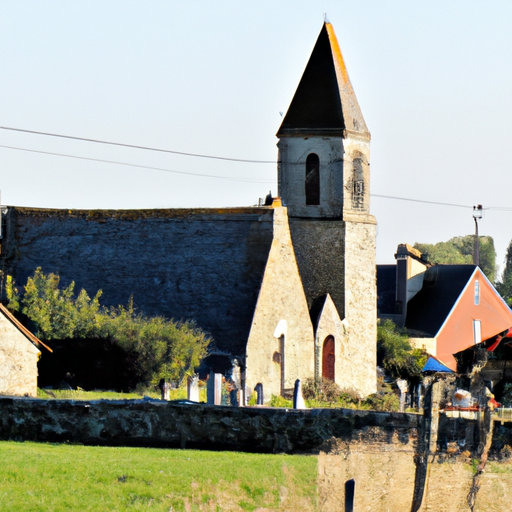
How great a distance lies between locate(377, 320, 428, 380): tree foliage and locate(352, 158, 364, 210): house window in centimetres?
632

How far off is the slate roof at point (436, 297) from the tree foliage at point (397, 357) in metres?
6.86

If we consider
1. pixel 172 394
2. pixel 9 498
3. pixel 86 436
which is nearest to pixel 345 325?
pixel 172 394

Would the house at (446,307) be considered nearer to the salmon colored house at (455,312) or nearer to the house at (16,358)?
the salmon colored house at (455,312)

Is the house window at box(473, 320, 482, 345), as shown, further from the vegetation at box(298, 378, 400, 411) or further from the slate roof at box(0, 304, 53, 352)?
the slate roof at box(0, 304, 53, 352)

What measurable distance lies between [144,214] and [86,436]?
64.0 ft

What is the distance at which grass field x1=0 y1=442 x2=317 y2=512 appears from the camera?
20922 millimetres

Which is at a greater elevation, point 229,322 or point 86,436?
point 229,322

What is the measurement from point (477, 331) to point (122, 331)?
2851 centimetres

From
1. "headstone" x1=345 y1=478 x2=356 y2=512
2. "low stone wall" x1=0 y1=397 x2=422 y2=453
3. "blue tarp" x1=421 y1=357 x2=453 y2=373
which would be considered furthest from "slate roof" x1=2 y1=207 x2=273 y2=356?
"headstone" x1=345 y1=478 x2=356 y2=512

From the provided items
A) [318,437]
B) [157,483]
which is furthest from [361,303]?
[157,483]

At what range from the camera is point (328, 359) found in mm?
45156

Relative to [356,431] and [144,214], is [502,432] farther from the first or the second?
[144,214]

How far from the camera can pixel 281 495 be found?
858 inches

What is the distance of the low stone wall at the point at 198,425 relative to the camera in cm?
2267
